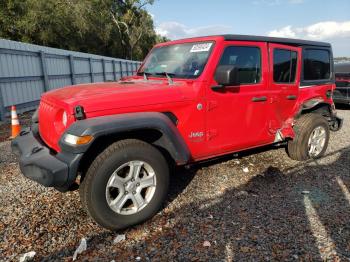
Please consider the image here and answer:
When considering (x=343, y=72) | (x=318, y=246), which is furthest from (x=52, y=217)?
(x=343, y=72)

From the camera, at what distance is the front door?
3527 millimetres

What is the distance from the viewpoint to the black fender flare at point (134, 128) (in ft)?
8.38

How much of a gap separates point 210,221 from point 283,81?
242 centimetres

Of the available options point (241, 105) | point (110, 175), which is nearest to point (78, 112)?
point (110, 175)

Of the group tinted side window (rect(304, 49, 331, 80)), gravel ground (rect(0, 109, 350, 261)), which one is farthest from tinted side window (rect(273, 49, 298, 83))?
gravel ground (rect(0, 109, 350, 261))

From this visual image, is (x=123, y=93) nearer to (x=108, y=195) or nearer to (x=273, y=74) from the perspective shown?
(x=108, y=195)

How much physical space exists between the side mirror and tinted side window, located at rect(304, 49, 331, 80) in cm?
202

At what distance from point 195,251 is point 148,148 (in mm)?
1032

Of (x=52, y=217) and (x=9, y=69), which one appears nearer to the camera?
(x=52, y=217)

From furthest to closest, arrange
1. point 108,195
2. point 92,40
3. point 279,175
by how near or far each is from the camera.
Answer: point 92,40, point 279,175, point 108,195

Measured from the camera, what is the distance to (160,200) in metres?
3.09

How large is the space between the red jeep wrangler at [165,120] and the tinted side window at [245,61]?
0.01 m

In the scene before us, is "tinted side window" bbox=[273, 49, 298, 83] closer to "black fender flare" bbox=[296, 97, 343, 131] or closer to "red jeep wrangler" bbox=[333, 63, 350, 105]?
"black fender flare" bbox=[296, 97, 343, 131]

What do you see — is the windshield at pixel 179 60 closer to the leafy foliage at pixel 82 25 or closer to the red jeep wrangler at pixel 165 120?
the red jeep wrangler at pixel 165 120
